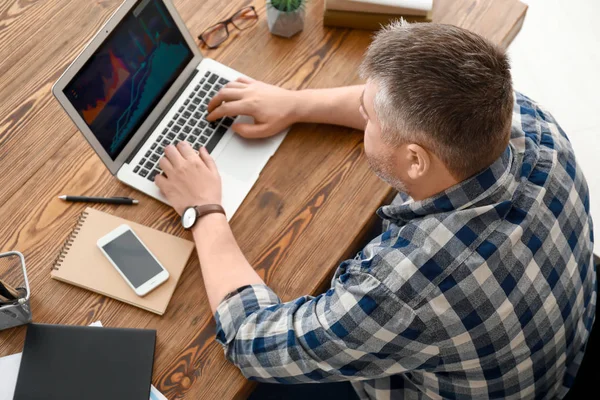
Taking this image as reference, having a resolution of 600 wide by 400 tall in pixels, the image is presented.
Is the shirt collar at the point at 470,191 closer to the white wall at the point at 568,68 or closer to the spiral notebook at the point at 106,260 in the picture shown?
the spiral notebook at the point at 106,260

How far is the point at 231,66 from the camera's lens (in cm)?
150

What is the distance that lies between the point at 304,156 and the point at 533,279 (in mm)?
562

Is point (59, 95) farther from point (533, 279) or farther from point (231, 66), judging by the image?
point (533, 279)

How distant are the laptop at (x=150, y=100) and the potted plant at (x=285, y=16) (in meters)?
0.16

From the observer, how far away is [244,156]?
54.7 inches

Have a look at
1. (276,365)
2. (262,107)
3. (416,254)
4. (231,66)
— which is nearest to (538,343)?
(416,254)

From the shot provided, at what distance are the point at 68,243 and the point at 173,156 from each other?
0.91 ft

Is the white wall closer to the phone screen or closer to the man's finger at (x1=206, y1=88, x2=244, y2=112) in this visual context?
the man's finger at (x1=206, y1=88, x2=244, y2=112)

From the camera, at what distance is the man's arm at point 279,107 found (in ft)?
4.58

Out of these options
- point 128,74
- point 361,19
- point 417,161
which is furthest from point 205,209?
point 361,19

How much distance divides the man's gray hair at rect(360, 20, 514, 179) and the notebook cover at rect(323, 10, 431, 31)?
46 centimetres

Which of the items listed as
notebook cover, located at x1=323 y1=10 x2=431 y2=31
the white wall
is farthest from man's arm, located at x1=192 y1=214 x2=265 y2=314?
the white wall

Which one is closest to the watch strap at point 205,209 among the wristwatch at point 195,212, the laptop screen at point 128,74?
the wristwatch at point 195,212

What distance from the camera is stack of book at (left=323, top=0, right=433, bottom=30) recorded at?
1510 millimetres
